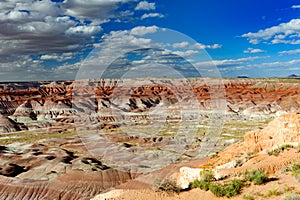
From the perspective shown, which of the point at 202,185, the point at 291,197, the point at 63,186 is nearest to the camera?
the point at 291,197

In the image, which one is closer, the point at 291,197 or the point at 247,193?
the point at 291,197

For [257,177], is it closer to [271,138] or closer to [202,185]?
[202,185]

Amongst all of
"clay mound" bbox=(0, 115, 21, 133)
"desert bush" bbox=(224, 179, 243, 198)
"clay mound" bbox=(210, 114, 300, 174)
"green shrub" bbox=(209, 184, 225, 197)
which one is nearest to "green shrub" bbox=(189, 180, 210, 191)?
"green shrub" bbox=(209, 184, 225, 197)

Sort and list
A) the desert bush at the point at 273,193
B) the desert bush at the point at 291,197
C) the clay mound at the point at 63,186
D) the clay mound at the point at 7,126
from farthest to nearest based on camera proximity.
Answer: the clay mound at the point at 7,126
the clay mound at the point at 63,186
the desert bush at the point at 273,193
the desert bush at the point at 291,197

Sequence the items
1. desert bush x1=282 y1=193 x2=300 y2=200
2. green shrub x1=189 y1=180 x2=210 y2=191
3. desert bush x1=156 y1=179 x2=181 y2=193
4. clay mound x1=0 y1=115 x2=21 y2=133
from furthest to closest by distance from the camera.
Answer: clay mound x1=0 y1=115 x2=21 y2=133, desert bush x1=156 y1=179 x2=181 y2=193, green shrub x1=189 y1=180 x2=210 y2=191, desert bush x1=282 y1=193 x2=300 y2=200

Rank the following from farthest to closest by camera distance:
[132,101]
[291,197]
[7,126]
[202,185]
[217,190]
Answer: [132,101]
[7,126]
[202,185]
[217,190]
[291,197]

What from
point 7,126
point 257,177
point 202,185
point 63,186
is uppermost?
point 257,177

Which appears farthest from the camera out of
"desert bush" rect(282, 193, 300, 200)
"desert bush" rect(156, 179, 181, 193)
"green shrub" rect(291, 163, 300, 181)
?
"desert bush" rect(156, 179, 181, 193)

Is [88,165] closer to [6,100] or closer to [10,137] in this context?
[10,137]

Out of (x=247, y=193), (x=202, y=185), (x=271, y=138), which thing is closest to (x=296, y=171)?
(x=247, y=193)

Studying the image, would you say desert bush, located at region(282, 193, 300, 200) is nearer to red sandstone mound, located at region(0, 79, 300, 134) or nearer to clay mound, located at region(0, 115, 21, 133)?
clay mound, located at region(0, 115, 21, 133)

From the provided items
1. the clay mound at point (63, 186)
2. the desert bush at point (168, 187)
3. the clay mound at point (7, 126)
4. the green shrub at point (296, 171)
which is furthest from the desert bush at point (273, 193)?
the clay mound at point (7, 126)

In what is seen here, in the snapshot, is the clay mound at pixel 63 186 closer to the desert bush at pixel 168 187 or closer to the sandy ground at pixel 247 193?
the sandy ground at pixel 247 193

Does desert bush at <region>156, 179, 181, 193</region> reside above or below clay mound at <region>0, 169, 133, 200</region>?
above
